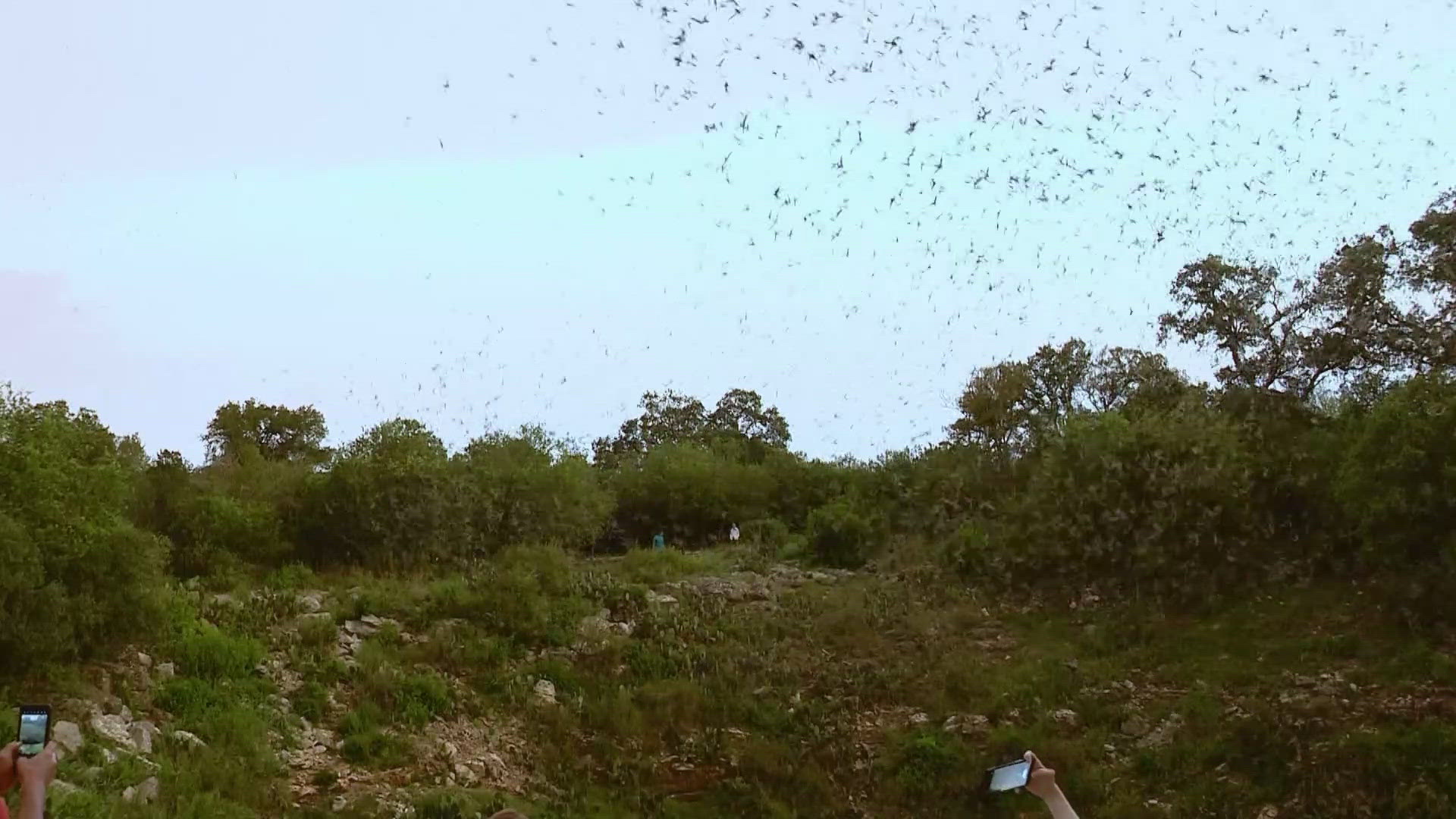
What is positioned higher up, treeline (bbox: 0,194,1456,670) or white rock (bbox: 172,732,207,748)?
treeline (bbox: 0,194,1456,670)

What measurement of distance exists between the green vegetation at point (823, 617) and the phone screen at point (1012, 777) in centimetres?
846

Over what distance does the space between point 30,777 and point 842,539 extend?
22578mm

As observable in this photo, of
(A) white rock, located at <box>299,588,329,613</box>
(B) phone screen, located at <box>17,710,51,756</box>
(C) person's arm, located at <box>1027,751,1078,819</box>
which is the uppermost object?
(A) white rock, located at <box>299,588,329,613</box>

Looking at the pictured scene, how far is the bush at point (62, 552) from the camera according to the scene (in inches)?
463

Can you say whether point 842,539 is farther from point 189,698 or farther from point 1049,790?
point 1049,790

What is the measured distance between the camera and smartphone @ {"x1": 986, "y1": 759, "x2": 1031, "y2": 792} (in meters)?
3.84

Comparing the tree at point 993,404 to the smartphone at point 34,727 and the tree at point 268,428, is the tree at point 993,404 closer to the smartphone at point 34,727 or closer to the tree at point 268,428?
the tree at point 268,428

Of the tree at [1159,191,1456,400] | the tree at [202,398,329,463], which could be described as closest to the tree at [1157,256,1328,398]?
the tree at [1159,191,1456,400]

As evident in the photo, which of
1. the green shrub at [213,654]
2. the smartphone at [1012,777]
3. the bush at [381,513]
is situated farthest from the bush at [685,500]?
the smartphone at [1012,777]

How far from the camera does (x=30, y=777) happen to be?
3.24 meters

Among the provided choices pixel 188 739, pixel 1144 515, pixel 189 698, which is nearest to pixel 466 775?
pixel 188 739

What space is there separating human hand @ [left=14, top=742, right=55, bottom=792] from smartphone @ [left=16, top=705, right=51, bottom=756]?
331 mm

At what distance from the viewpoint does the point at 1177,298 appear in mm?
23438

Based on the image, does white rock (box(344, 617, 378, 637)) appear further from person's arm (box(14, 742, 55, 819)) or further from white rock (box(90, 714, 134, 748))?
person's arm (box(14, 742, 55, 819))
